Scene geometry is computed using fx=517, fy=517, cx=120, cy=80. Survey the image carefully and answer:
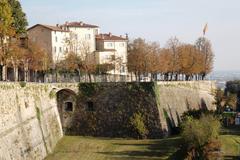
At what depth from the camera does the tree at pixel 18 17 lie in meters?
63.1

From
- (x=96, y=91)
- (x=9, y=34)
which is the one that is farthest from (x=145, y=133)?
(x=9, y=34)

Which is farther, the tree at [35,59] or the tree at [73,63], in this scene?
the tree at [73,63]

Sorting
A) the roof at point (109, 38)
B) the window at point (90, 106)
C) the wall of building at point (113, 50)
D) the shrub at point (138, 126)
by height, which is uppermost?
the roof at point (109, 38)

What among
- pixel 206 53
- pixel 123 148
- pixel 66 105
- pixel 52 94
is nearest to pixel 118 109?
pixel 66 105

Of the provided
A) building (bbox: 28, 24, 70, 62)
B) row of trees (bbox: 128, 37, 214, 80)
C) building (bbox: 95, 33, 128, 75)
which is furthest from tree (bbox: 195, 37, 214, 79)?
building (bbox: 28, 24, 70, 62)

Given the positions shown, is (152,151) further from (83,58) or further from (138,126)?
(83,58)

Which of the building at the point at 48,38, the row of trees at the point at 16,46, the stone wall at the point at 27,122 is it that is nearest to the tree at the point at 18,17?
the row of trees at the point at 16,46

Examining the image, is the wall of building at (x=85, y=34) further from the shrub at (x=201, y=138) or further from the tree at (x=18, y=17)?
the shrub at (x=201, y=138)

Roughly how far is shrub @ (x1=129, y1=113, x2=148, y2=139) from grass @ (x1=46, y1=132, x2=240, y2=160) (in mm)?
1251

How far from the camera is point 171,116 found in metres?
57.2

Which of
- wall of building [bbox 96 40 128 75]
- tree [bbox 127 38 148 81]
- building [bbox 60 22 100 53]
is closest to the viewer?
tree [bbox 127 38 148 81]

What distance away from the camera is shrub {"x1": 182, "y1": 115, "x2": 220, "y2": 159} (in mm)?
37578

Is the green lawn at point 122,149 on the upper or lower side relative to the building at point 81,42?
lower

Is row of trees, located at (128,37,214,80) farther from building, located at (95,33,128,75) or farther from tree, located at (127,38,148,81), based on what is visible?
building, located at (95,33,128,75)
